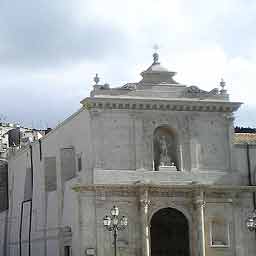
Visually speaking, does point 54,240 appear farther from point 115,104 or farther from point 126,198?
point 115,104

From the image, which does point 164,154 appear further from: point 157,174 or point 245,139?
point 245,139

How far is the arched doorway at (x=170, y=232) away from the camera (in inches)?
1606

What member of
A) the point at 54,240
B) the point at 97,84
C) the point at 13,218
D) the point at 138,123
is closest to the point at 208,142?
the point at 138,123

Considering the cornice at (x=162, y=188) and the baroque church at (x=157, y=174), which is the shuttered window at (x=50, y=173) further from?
the cornice at (x=162, y=188)

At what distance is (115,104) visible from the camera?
132 ft

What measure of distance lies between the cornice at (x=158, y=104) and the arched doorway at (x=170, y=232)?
568 cm

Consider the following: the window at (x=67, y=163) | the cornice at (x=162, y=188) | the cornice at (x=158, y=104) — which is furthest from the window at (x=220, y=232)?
the window at (x=67, y=163)

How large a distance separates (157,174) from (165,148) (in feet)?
5.53

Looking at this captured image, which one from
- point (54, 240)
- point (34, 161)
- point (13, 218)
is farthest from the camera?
point (13, 218)

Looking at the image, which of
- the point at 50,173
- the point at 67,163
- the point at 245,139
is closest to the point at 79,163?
the point at 67,163

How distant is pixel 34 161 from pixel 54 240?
777 centimetres

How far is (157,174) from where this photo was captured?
4072cm

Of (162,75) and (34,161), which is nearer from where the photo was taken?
(162,75)

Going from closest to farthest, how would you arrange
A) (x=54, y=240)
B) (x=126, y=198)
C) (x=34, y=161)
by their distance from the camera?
(x=126, y=198)
(x=54, y=240)
(x=34, y=161)
